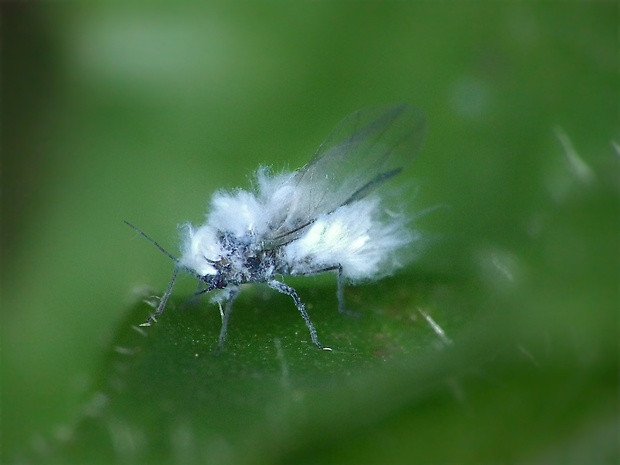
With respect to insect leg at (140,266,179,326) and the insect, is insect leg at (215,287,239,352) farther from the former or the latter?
insect leg at (140,266,179,326)

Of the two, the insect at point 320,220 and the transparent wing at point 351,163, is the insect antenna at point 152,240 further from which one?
the transparent wing at point 351,163

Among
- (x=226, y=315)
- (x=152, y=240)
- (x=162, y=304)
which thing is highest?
(x=152, y=240)

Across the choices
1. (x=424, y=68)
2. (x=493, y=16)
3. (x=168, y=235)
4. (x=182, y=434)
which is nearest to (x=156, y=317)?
(x=182, y=434)

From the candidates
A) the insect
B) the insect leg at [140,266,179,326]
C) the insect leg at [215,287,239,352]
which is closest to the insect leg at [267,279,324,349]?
the insect

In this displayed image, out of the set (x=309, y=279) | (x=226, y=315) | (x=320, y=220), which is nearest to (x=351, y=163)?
(x=320, y=220)

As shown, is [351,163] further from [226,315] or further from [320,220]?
[226,315]

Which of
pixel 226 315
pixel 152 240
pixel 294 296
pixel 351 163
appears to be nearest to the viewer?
pixel 226 315

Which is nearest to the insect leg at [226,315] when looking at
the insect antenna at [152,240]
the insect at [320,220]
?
the insect at [320,220]
